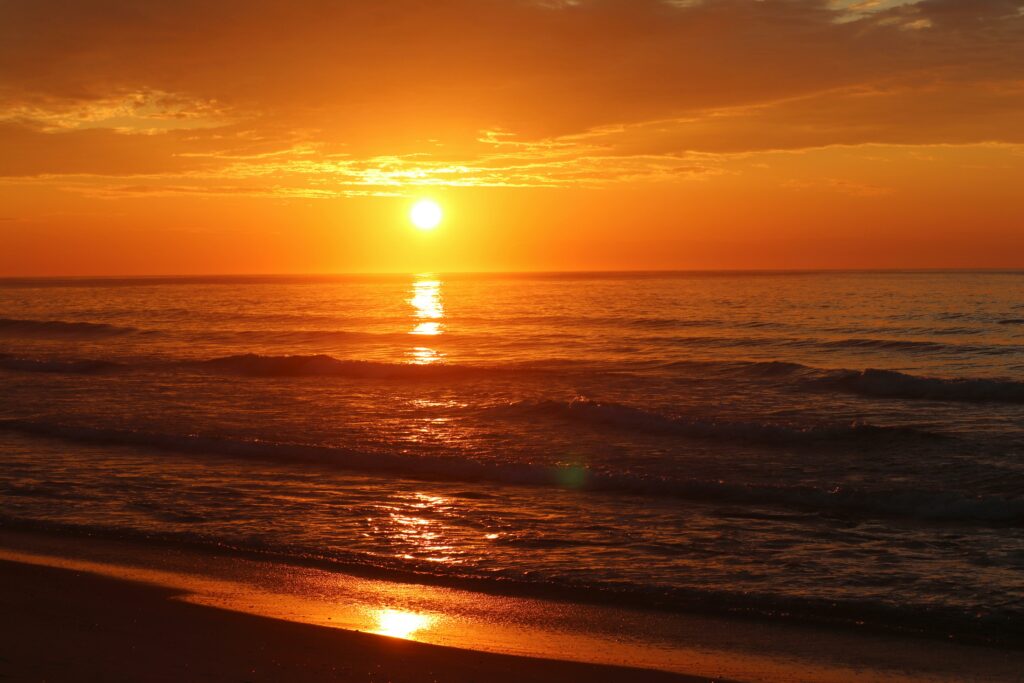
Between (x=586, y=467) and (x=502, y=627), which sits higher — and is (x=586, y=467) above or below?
below

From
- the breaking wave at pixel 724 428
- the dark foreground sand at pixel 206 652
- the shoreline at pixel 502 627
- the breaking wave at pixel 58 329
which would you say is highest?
the breaking wave at pixel 58 329

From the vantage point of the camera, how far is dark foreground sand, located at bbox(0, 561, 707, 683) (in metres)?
6.62

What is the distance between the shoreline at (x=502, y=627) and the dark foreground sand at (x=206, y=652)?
36mm

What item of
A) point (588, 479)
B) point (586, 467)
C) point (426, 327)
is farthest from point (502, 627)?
point (426, 327)

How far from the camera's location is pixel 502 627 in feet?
25.9

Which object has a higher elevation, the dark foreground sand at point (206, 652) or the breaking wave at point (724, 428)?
the dark foreground sand at point (206, 652)

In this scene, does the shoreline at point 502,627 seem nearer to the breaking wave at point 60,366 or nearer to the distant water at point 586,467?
the distant water at point 586,467

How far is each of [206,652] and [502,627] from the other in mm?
2538

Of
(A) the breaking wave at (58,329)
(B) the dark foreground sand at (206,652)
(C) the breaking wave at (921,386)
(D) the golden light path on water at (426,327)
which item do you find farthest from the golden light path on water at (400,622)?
(A) the breaking wave at (58,329)

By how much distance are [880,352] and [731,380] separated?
33.8 ft

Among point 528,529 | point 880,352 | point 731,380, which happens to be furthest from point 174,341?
point 528,529

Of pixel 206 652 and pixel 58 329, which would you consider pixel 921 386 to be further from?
pixel 58 329

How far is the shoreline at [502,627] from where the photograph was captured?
22.9 ft

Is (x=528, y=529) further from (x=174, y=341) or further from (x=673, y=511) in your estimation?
(x=174, y=341)
